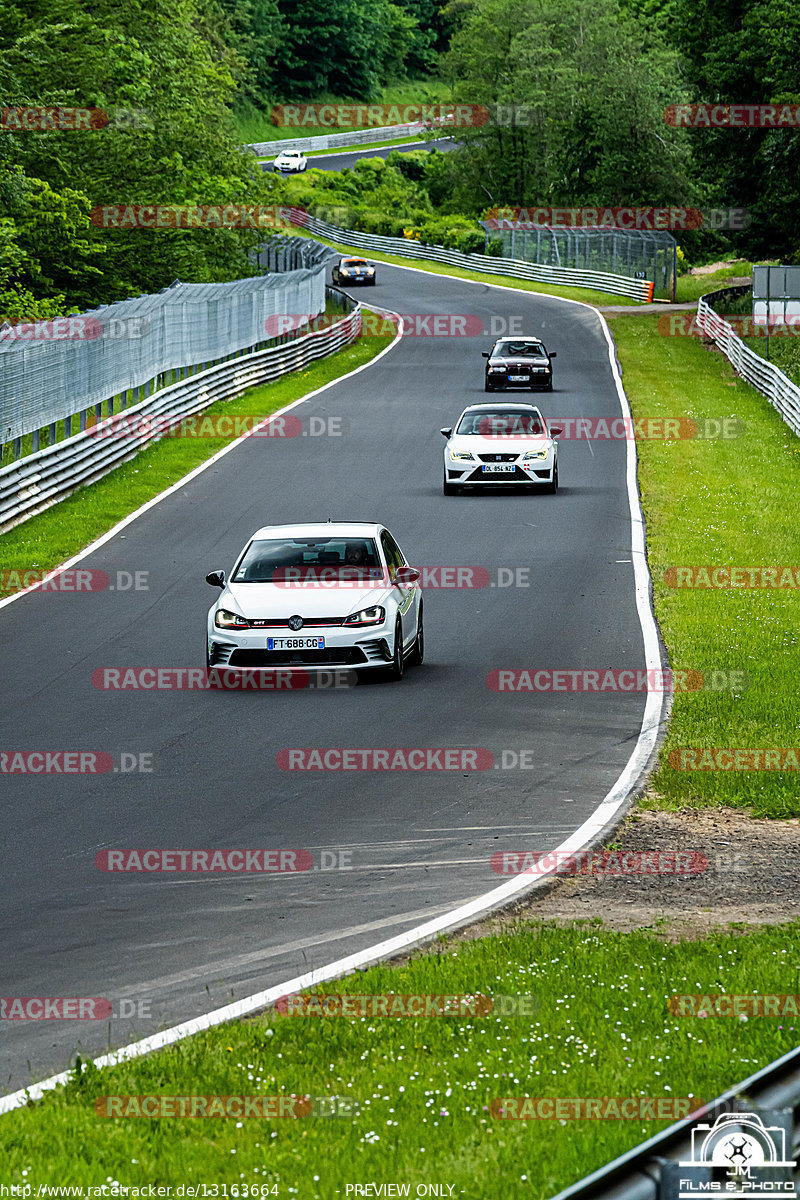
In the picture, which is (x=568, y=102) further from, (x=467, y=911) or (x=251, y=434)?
(x=467, y=911)

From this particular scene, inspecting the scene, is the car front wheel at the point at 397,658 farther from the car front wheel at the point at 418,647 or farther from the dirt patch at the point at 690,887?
the dirt patch at the point at 690,887

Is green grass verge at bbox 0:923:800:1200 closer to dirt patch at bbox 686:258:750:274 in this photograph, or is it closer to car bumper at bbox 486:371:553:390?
car bumper at bbox 486:371:553:390

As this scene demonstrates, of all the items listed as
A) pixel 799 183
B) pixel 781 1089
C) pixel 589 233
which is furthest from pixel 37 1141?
pixel 589 233

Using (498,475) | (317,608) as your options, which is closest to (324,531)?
(317,608)

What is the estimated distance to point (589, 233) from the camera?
8056cm

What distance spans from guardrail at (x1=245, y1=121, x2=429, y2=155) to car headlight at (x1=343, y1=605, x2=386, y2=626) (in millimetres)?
115186

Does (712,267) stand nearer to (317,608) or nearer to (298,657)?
(317,608)

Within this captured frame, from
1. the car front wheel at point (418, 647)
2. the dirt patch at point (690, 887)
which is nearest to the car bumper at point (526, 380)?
the car front wheel at point (418, 647)

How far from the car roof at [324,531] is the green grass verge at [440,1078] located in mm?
9130

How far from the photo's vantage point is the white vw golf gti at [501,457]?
2961 centimetres

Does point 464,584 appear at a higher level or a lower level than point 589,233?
lower

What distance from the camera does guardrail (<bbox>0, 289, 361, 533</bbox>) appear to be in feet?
85.7

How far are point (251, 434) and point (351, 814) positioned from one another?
26.7 m

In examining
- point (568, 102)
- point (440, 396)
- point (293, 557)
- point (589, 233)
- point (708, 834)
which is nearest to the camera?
point (708, 834)
